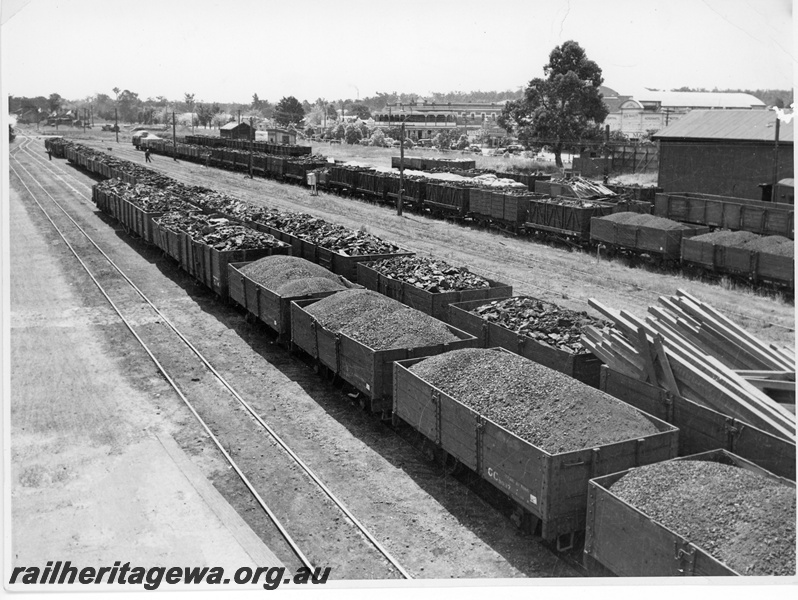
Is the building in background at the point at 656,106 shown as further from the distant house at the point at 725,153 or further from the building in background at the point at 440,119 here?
the distant house at the point at 725,153

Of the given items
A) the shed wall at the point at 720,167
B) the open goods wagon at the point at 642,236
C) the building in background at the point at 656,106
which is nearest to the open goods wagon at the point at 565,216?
the open goods wagon at the point at 642,236

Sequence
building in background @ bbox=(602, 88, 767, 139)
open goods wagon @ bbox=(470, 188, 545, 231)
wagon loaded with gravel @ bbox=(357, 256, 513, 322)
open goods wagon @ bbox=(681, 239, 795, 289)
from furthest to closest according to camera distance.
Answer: building in background @ bbox=(602, 88, 767, 139) < open goods wagon @ bbox=(470, 188, 545, 231) < open goods wagon @ bbox=(681, 239, 795, 289) < wagon loaded with gravel @ bbox=(357, 256, 513, 322)

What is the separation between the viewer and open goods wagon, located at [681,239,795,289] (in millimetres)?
24359

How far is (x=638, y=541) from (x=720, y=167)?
41957 mm

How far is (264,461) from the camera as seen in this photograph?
525 inches

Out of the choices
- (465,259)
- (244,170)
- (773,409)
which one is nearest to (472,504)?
(773,409)

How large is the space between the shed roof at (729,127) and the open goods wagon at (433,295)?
101ft

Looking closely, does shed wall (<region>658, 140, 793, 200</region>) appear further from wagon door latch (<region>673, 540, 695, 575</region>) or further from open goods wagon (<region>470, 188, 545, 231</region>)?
wagon door latch (<region>673, 540, 695, 575</region>)

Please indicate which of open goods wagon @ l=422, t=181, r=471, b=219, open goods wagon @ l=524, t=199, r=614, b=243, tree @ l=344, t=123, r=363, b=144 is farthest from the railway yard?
tree @ l=344, t=123, r=363, b=144

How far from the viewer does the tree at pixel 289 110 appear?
6516 inches

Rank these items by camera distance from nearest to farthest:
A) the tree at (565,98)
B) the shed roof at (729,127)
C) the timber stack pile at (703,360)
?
the timber stack pile at (703,360), the shed roof at (729,127), the tree at (565,98)

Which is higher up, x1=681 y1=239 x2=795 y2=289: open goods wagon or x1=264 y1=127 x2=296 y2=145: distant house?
x1=264 y1=127 x2=296 y2=145: distant house

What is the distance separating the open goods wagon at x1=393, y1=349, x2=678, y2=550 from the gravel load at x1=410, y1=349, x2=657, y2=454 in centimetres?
29

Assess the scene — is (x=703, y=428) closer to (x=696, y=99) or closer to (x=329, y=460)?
(x=329, y=460)
